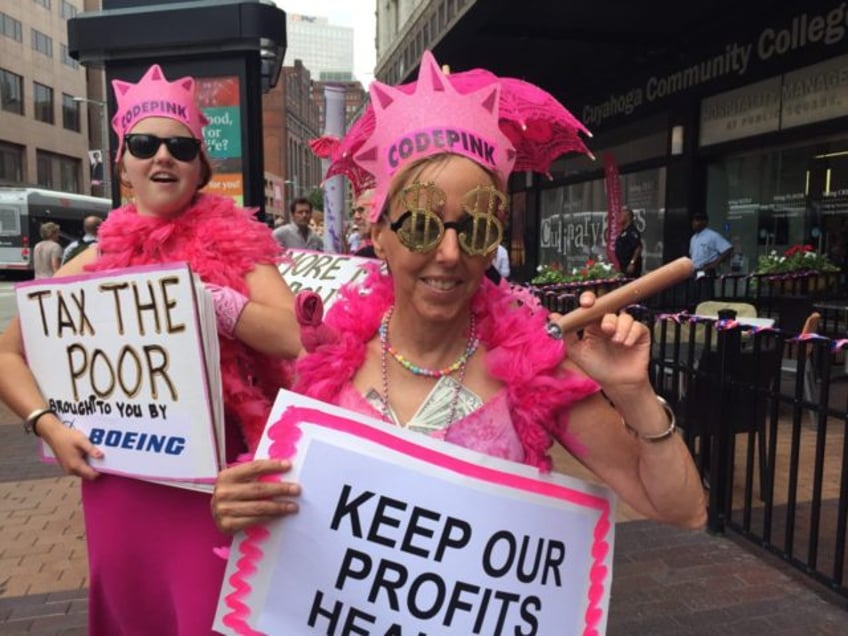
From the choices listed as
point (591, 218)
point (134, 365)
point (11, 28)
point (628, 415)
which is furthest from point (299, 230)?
point (11, 28)

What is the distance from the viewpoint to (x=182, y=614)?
5.66ft

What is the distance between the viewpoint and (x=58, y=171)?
52906 millimetres

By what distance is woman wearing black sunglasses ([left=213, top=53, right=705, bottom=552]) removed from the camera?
1.33 meters

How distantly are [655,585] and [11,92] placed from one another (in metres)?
53.0

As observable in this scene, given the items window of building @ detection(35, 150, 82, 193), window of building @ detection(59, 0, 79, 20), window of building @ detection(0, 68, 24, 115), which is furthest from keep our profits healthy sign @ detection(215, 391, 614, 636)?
window of building @ detection(59, 0, 79, 20)

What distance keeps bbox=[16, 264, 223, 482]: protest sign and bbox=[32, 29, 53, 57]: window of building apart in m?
55.8

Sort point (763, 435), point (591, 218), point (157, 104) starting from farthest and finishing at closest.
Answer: point (591, 218), point (763, 435), point (157, 104)

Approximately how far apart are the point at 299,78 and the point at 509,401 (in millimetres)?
105142

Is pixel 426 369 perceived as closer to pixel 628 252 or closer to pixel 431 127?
pixel 431 127

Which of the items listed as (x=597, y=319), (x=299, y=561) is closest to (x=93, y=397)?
(x=299, y=561)

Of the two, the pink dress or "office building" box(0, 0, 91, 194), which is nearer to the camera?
the pink dress

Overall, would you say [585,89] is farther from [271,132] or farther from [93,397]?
[271,132]

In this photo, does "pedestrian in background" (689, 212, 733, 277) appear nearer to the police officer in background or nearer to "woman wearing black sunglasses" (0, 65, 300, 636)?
the police officer in background

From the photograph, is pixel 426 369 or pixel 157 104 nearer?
pixel 426 369
